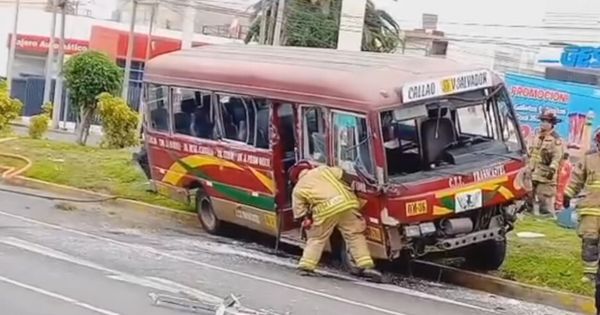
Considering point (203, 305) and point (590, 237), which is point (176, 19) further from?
point (203, 305)

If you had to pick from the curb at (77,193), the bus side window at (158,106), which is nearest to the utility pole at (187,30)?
the curb at (77,193)

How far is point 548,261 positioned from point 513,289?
846mm

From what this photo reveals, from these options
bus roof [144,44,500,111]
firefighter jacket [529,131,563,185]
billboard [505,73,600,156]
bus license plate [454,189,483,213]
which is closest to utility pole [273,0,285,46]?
billboard [505,73,600,156]

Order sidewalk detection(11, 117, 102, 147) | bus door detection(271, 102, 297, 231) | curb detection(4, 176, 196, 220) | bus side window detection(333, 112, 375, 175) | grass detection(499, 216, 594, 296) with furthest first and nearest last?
1. sidewalk detection(11, 117, 102, 147)
2. curb detection(4, 176, 196, 220)
3. bus door detection(271, 102, 297, 231)
4. bus side window detection(333, 112, 375, 175)
5. grass detection(499, 216, 594, 296)

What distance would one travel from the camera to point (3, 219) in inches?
617

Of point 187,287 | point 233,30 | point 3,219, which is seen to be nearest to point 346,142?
point 187,287

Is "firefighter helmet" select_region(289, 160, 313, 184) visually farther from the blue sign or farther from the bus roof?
the blue sign

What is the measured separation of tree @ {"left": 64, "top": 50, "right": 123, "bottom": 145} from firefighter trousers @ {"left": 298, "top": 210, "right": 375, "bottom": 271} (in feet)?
50.3

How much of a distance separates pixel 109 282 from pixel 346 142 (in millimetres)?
3137

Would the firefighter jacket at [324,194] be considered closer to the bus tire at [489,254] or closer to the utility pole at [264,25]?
the bus tire at [489,254]

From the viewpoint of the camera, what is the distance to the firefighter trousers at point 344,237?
12495mm

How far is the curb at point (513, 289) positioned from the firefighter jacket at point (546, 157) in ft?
8.96

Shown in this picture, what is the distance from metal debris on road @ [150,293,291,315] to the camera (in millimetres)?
9266

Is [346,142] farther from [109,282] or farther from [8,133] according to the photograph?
[8,133]
